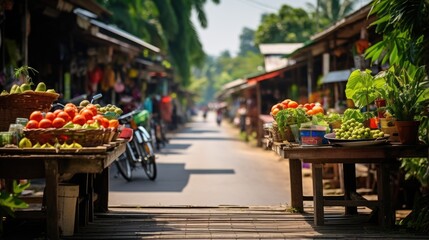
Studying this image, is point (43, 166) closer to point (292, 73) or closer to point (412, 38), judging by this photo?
point (412, 38)

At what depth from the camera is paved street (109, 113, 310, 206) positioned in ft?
33.0

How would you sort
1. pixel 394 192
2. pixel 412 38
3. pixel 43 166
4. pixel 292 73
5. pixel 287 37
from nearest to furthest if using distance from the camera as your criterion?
pixel 43 166, pixel 412 38, pixel 394 192, pixel 292 73, pixel 287 37

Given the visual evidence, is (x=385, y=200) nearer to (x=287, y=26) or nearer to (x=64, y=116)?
(x=64, y=116)

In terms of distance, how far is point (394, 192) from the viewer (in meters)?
9.97

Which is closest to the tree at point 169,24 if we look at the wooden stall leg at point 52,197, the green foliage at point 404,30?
the green foliage at point 404,30

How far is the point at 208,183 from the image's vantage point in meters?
12.6

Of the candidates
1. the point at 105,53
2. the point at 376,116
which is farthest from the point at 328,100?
the point at 376,116

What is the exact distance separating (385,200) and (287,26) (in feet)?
120

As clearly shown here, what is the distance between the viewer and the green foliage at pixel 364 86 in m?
6.40

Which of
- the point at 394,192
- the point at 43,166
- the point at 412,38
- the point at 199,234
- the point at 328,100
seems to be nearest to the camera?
the point at 43,166

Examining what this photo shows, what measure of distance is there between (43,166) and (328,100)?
11494mm

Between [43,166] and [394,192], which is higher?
[43,166]

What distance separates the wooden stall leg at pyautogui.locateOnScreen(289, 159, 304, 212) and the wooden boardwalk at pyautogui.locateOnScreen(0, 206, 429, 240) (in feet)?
0.51

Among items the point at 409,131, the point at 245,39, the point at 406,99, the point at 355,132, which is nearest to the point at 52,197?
the point at 355,132
